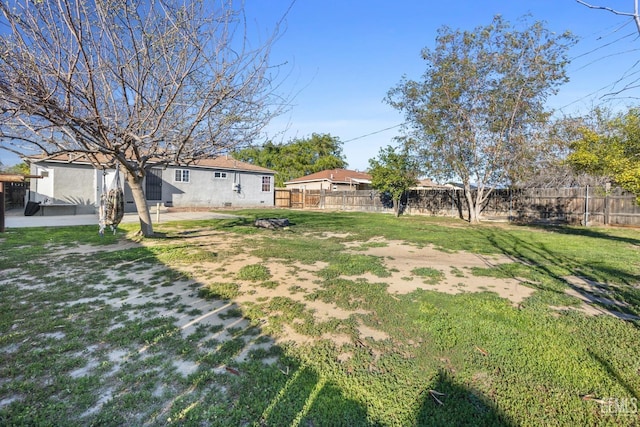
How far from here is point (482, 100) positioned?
1354 cm

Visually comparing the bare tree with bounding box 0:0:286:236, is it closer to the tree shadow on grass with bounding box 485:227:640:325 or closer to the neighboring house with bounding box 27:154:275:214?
the neighboring house with bounding box 27:154:275:214

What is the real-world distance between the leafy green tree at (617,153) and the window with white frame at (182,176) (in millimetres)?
18521

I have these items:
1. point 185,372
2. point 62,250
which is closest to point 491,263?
point 185,372

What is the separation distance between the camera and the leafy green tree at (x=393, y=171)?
17.4 m

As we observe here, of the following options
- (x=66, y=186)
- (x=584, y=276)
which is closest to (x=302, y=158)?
(x=66, y=186)

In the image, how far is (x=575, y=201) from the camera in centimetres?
1373

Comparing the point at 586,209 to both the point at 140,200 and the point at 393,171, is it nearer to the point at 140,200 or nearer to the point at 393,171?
the point at 393,171

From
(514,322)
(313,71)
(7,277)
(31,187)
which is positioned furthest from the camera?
(31,187)

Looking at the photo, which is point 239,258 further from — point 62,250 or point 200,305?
point 62,250

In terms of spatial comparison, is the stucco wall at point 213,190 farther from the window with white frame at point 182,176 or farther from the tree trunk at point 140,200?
the tree trunk at point 140,200

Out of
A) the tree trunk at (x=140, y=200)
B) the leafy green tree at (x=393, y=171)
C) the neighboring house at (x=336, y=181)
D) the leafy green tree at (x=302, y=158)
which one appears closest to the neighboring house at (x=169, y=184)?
the tree trunk at (x=140, y=200)

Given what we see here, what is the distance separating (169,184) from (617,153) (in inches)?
763

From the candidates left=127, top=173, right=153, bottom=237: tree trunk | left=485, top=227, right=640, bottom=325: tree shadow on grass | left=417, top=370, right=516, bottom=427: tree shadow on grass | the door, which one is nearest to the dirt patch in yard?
left=485, top=227, right=640, bottom=325: tree shadow on grass

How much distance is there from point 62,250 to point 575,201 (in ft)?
61.2
